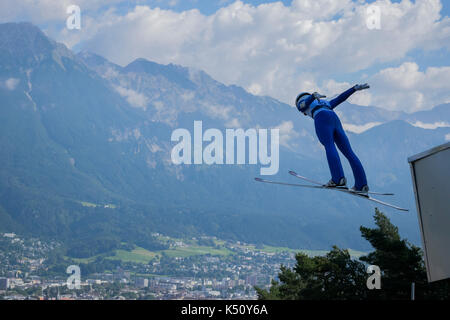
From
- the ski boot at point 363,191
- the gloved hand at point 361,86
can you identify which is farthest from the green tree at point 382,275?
the gloved hand at point 361,86

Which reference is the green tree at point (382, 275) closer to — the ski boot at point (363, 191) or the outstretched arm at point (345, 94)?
the ski boot at point (363, 191)

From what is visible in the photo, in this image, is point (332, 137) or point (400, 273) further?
point (400, 273)

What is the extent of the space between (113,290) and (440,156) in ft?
390

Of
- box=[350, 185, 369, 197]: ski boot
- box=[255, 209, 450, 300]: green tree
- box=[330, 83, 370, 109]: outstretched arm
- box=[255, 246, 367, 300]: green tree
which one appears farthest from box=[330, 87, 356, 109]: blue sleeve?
box=[255, 246, 367, 300]: green tree

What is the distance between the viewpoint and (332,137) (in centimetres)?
906

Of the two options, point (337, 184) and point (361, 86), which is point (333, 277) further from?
point (361, 86)

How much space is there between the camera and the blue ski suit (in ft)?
29.6

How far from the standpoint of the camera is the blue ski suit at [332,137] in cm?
901

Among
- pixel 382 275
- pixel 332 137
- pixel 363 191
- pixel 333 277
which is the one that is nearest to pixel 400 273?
pixel 382 275

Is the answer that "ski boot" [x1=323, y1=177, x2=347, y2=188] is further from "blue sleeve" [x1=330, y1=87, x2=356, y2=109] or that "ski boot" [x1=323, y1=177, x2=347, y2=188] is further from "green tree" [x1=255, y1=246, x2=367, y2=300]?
"green tree" [x1=255, y1=246, x2=367, y2=300]

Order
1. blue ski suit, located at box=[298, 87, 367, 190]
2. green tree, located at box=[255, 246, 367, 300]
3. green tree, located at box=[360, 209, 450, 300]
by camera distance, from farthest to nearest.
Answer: green tree, located at box=[255, 246, 367, 300]
green tree, located at box=[360, 209, 450, 300]
blue ski suit, located at box=[298, 87, 367, 190]

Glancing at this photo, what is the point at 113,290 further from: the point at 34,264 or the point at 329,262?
the point at 329,262

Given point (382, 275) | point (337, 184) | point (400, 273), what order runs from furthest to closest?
point (382, 275) → point (400, 273) → point (337, 184)
